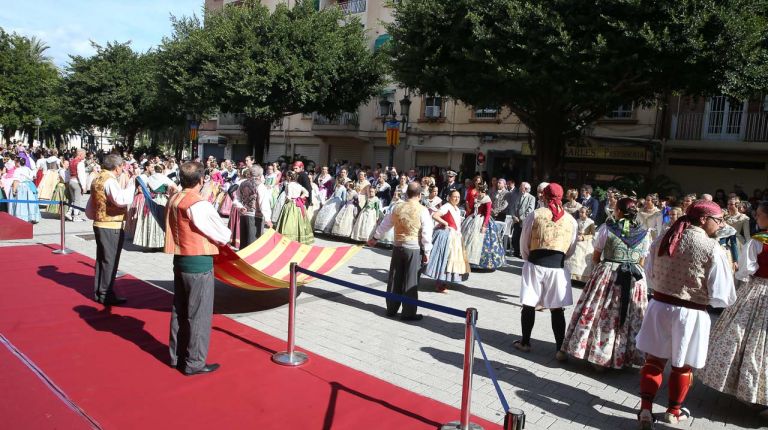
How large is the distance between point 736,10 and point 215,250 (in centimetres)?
1257

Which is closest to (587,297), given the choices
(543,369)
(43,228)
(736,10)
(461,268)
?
(543,369)

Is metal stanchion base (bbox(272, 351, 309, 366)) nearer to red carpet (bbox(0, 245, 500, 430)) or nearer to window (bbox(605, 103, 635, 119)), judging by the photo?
red carpet (bbox(0, 245, 500, 430))

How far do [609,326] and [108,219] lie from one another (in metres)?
5.64

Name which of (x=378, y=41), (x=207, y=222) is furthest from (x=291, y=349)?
(x=378, y=41)

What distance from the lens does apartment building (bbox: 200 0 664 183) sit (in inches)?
786

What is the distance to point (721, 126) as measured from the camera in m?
18.7

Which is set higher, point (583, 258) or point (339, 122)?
point (339, 122)

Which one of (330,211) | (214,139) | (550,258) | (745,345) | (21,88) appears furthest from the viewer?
(21,88)

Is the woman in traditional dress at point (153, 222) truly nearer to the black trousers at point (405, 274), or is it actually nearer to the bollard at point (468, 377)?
the black trousers at point (405, 274)

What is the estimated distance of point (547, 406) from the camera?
15.3 ft

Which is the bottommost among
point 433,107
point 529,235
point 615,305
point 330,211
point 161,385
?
point 161,385

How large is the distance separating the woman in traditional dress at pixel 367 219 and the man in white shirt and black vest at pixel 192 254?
8059mm

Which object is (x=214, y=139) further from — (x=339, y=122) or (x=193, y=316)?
(x=193, y=316)


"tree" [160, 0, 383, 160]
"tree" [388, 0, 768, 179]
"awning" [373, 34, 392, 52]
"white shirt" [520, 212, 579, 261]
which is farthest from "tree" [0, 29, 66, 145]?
"white shirt" [520, 212, 579, 261]
